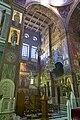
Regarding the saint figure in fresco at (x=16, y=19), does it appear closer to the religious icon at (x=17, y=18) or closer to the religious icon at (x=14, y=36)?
the religious icon at (x=17, y=18)

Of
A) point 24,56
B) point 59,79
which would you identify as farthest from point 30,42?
point 59,79

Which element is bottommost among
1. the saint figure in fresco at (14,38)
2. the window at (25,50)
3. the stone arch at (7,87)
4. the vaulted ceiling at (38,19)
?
the stone arch at (7,87)

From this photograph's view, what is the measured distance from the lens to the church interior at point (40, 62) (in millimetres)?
6554

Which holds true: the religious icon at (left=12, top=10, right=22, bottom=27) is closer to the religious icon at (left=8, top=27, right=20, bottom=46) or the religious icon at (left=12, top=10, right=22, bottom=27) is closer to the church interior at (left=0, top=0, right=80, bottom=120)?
the church interior at (left=0, top=0, right=80, bottom=120)

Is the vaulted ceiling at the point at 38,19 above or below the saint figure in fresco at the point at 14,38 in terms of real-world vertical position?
above

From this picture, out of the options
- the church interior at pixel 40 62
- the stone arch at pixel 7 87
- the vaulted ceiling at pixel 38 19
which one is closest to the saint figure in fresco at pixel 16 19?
the church interior at pixel 40 62

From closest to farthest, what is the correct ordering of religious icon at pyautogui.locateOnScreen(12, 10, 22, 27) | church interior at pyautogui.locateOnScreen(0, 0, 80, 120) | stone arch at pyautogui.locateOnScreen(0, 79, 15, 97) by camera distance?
1. stone arch at pyautogui.locateOnScreen(0, 79, 15, 97)
2. church interior at pyautogui.locateOnScreen(0, 0, 80, 120)
3. religious icon at pyautogui.locateOnScreen(12, 10, 22, 27)

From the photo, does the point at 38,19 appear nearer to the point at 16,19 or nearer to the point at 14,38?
the point at 16,19

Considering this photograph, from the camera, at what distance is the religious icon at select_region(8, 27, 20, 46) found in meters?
7.76

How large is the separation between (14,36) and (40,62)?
33.6 feet

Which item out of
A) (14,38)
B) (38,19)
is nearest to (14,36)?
(14,38)

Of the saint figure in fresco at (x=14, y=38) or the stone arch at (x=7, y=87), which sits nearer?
the stone arch at (x=7, y=87)

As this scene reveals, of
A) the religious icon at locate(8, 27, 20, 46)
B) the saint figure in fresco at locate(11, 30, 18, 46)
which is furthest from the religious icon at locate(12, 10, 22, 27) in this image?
the saint figure in fresco at locate(11, 30, 18, 46)

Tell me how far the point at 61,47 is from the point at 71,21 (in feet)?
12.3
